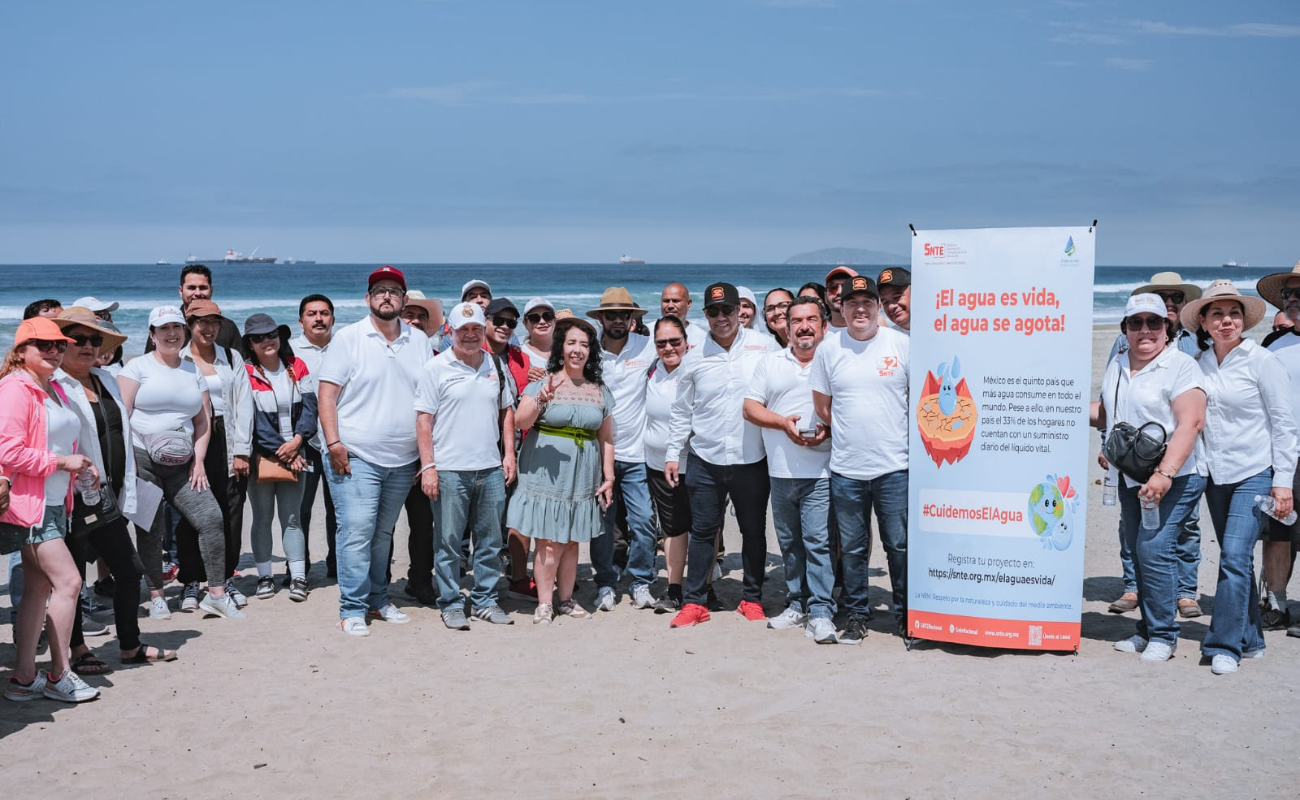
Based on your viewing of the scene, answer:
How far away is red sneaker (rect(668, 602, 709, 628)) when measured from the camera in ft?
20.1

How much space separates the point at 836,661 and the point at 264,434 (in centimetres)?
379

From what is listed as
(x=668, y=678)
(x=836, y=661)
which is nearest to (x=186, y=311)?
(x=668, y=678)

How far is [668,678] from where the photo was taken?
17.2 ft

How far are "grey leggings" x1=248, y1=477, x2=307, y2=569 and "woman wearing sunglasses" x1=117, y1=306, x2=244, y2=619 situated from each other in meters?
0.43

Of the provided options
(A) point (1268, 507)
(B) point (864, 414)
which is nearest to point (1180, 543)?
(A) point (1268, 507)

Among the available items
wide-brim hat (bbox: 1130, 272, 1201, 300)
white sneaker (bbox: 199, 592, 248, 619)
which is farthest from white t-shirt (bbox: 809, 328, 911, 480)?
white sneaker (bbox: 199, 592, 248, 619)

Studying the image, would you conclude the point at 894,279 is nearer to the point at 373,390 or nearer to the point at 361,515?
the point at 373,390

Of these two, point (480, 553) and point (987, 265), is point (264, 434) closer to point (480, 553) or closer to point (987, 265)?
point (480, 553)

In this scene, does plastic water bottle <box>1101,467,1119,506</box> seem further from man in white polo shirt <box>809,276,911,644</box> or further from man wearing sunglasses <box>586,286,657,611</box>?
man wearing sunglasses <box>586,286,657,611</box>

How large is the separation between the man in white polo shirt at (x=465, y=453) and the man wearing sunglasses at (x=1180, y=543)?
343 cm

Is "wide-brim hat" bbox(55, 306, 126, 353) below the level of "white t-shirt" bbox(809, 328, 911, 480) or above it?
above

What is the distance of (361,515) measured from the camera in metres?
6.00

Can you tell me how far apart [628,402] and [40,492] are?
10.7ft

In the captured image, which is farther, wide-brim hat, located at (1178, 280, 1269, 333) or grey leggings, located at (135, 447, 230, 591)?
grey leggings, located at (135, 447, 230, 591)
